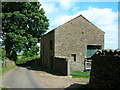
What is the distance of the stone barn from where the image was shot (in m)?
22.9

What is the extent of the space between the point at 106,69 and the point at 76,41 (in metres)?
15.5

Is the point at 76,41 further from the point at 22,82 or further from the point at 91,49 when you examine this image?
the point at 22,82

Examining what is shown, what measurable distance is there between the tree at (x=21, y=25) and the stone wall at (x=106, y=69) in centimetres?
2275

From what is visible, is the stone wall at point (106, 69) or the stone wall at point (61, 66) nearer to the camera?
the stone wall at point (106, 69)

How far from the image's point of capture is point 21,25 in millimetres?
32562

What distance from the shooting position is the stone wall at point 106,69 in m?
7.81

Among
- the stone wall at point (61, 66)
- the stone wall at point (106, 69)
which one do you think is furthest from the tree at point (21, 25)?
the stone wall at point (106, 69)

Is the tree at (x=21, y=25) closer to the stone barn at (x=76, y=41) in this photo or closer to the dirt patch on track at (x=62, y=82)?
the stone barn at (x=76, y=41)

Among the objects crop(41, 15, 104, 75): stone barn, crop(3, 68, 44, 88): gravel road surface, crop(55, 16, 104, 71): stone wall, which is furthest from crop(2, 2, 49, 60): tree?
crop(3, 68, 44, 88): gravel road surface

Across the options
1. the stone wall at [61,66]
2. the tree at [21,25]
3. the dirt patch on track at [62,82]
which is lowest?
the dirt patch on track at [62,82]

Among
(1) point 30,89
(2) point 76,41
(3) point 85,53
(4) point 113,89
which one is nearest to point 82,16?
(2) point 76,41

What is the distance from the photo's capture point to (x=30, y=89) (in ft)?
35.3

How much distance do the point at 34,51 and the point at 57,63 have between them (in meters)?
13.5

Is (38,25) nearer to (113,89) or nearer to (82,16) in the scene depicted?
(82,16)
